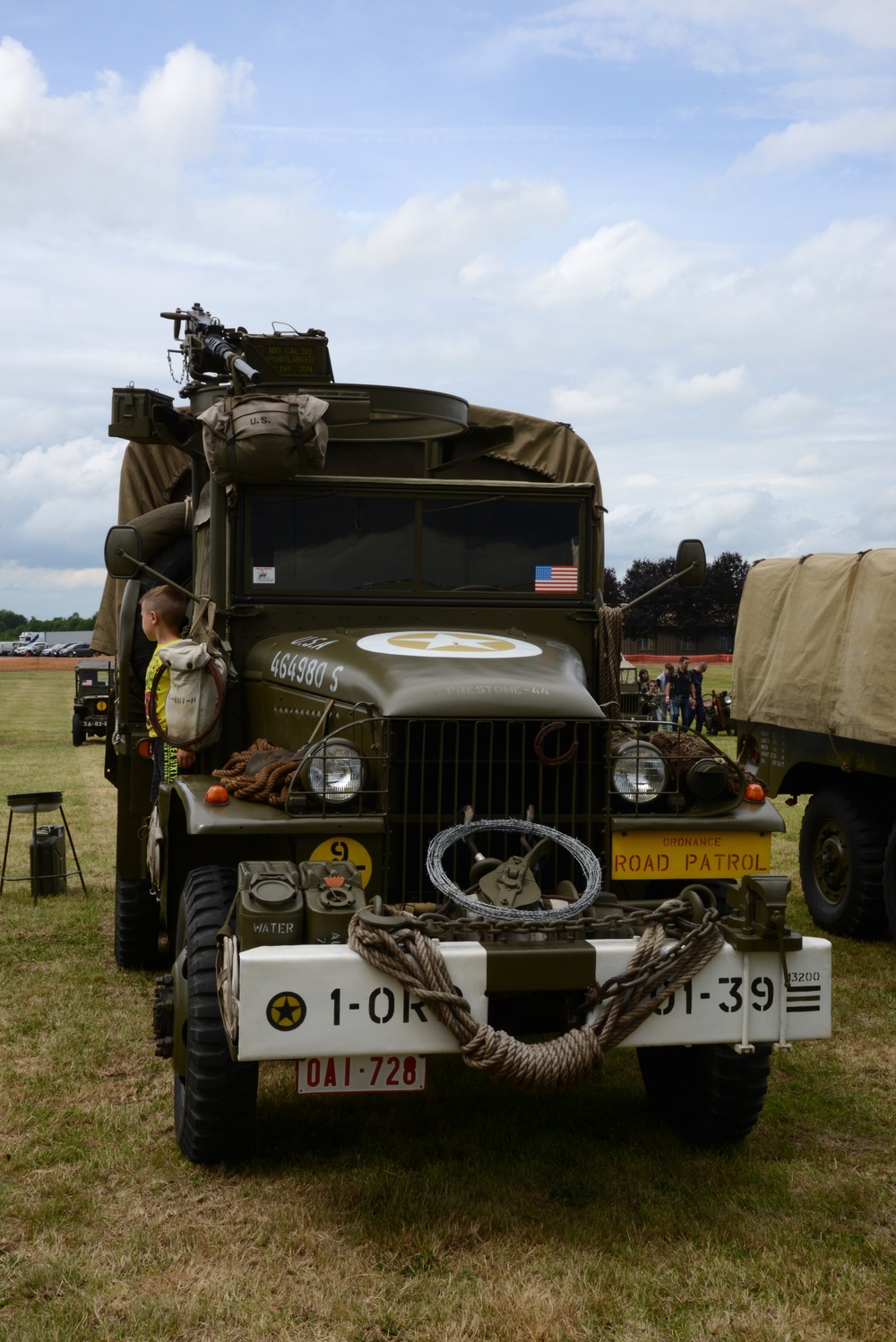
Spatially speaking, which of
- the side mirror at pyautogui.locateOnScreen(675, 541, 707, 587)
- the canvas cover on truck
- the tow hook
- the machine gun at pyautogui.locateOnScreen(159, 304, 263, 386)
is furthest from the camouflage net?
the canvas cover on truck

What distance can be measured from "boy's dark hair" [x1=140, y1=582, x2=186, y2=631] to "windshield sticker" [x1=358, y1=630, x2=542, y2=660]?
3.85ft

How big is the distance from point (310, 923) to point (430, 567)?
2.23 meters

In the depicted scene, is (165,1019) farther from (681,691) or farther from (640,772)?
(681,691)

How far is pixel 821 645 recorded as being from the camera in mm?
8000

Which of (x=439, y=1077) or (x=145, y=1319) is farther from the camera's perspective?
(x=439, y=1077)

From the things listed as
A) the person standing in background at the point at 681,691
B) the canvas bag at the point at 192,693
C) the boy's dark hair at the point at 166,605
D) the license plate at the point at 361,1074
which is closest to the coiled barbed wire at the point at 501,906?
the license plate at the point at 361,1074

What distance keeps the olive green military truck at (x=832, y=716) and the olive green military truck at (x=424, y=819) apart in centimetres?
229

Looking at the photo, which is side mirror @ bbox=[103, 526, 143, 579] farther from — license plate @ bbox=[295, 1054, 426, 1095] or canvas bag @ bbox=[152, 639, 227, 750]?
license plate @ bbox=[295, 1054, 426, 1095]

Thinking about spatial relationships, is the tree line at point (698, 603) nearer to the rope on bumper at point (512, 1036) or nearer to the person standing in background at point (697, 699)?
the person standing in background at point (697, 699)

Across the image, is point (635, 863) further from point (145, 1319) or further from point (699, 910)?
point (145, 1319)

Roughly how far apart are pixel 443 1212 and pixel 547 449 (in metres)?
4.48

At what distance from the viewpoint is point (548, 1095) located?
4930 millimetres

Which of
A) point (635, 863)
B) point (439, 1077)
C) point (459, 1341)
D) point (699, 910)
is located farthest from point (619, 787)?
point (459, 1341)

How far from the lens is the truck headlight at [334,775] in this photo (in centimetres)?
414
